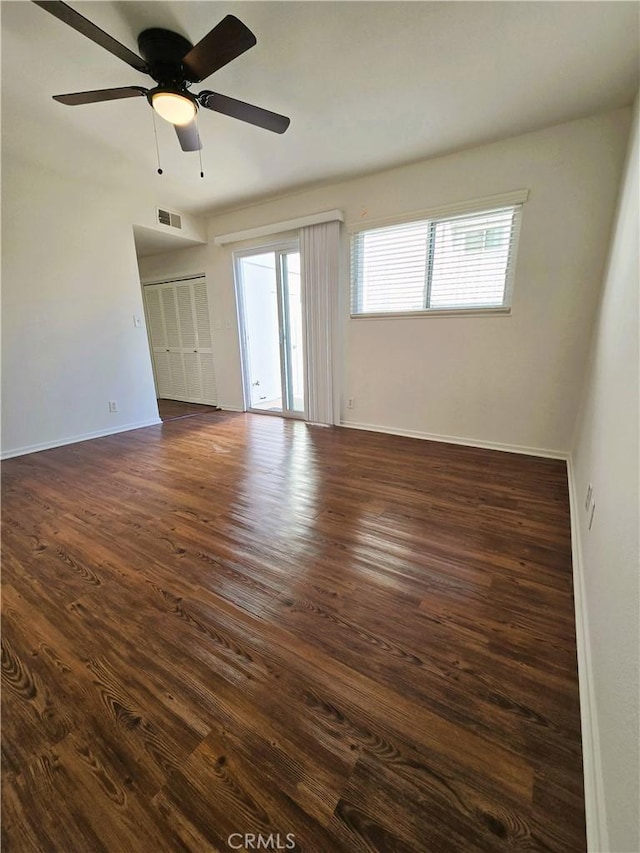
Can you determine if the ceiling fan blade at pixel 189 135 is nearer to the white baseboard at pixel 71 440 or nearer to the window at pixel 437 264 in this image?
the window at pixel 437 264

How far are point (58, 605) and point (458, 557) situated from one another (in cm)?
191

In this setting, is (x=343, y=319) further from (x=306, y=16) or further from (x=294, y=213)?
(x=306, y=16)

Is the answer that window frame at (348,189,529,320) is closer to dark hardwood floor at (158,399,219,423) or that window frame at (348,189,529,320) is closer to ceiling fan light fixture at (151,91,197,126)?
ceiling fan light fixture at (151,91,197,126)

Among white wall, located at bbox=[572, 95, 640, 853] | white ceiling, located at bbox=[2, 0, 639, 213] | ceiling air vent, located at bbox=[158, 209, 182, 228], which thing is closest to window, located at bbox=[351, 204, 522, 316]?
white ceiling, located at bbox=[2, 0, 639, 213]

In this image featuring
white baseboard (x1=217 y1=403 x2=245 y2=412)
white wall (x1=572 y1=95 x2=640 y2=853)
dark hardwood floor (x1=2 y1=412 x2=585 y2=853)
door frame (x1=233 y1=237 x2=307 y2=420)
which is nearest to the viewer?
white wall (x1=572 y1=95 x2=640 y2=853)

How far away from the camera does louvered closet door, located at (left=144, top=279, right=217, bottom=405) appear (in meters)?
5.22

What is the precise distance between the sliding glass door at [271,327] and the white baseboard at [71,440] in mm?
1461

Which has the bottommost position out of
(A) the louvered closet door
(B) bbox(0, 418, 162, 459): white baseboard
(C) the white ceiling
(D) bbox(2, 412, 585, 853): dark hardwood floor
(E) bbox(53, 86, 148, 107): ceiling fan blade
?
(D) bbox(2, 412, 585, 853): dark hardwood floor

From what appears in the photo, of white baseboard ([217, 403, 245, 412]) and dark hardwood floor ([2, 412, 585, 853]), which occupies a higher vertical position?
white baseboard ([217, 403, 245, 412])

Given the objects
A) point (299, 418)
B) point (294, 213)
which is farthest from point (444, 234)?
point (299, 418)

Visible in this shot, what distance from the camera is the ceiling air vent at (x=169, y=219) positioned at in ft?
13.8

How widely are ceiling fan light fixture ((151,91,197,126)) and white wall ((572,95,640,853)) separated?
254cm

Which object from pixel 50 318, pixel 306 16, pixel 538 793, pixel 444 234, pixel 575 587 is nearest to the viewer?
pixel 538 793

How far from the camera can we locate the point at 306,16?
1.73 meters
